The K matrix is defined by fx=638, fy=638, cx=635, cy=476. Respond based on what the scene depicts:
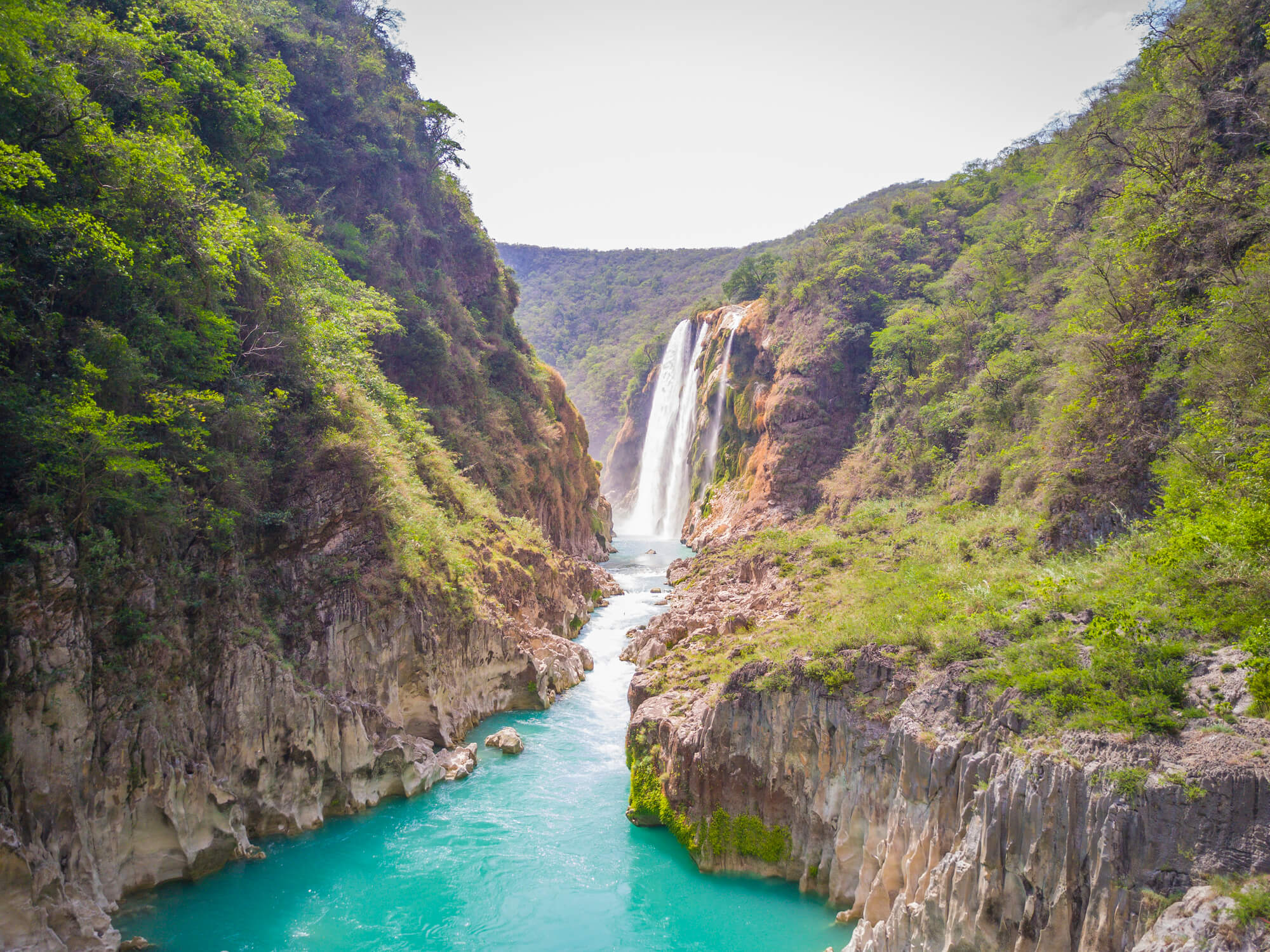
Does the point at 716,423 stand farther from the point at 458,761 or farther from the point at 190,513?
the point at 190,513

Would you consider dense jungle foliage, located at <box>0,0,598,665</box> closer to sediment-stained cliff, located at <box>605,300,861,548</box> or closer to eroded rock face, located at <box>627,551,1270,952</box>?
eroded rock face, located at <box>627,551,1270,952</box>

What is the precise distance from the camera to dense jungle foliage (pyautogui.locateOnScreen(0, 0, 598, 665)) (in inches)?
377

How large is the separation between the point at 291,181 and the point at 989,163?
150ft

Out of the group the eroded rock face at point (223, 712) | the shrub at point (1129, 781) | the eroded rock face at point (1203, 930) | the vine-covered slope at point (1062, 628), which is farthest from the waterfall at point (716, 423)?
the eroded rock face at point (1203, 930)

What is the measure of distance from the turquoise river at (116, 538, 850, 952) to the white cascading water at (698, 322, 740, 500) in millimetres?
36327

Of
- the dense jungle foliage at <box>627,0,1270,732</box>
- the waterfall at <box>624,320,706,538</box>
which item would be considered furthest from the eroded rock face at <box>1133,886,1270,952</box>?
the waterfall at <box>624,320,706,538</box>

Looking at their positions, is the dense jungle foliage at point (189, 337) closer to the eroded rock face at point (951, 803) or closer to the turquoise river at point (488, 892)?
the turquoise river at point (488, 892)

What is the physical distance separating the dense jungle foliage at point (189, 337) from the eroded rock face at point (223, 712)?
0.56m

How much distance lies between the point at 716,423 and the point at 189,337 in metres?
41.0

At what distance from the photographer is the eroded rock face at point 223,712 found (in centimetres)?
866

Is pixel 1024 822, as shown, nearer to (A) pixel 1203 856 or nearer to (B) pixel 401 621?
(A) pixel 1203 856

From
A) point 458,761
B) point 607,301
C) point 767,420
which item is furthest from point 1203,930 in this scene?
point 607,301

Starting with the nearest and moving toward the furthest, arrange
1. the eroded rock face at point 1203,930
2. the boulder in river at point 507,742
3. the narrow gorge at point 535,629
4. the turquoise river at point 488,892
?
1. the eroded rock face at point 1203,930
2. the narrow gorge at point 535,629
3. the turquoise river at point 488,892
4. the boulder in river at point 507,742

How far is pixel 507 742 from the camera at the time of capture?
53.4ft
